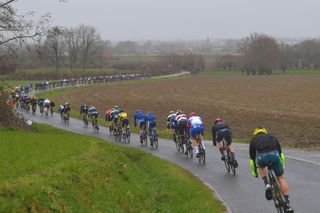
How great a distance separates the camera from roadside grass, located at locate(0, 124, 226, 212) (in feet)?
29.7

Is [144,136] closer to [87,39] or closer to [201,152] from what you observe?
[201,152]

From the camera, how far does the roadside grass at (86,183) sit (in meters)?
9.04

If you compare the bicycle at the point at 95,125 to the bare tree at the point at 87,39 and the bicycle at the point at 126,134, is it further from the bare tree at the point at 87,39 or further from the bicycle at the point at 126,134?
the bare tree at the point at 87,39

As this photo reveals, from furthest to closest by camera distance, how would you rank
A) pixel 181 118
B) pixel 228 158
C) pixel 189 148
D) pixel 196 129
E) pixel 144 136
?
pixel 144 136 < pixel 181 118 < pixel 189 148 < pixel 196 129 < pixel 228 158

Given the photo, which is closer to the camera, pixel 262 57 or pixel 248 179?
pixel 248 179

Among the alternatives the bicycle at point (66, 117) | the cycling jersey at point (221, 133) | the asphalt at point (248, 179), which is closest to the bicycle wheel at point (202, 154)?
the asphalt at point (248, 179)

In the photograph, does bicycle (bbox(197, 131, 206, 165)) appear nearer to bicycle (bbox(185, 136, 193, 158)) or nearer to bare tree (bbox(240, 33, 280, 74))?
bicycle (bbox(185, 136, 193, 158))

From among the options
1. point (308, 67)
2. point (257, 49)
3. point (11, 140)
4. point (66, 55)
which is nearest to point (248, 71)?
point (257, 49)

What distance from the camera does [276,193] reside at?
11.0 m

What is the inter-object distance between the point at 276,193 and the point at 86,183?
3.72 m

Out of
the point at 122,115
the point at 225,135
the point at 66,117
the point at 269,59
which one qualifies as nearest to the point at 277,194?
the point at 225,135

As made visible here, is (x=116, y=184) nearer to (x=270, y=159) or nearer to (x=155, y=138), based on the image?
(x=270, y=159)

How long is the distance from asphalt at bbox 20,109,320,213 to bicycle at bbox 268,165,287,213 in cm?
104

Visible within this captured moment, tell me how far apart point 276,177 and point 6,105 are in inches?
696
